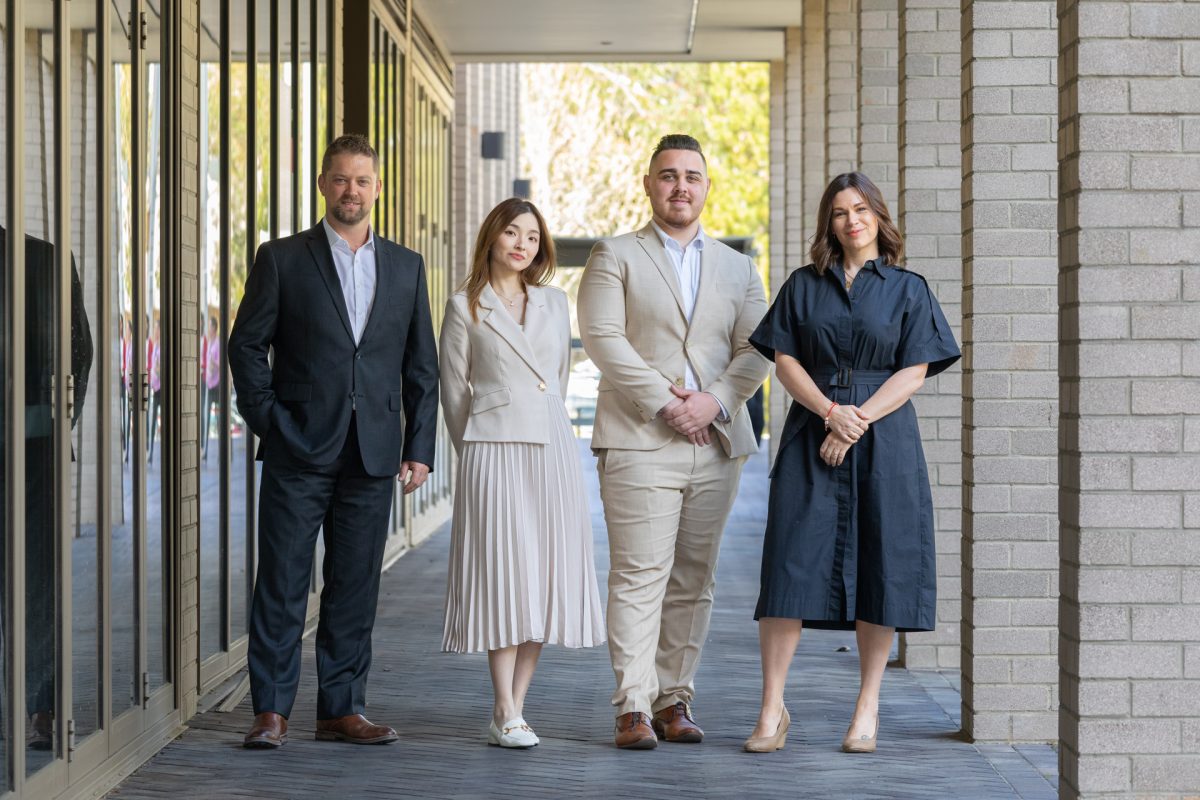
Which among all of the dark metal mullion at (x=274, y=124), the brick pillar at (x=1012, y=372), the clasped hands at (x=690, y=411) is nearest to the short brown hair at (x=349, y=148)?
the clasped hands at (x=690, y=411)

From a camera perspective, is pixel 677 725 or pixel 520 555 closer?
pixel 520 555

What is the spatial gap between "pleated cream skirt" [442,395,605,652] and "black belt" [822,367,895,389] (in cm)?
84

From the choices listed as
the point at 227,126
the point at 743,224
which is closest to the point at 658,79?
the point at 743,224

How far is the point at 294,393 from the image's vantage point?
16.6 feet

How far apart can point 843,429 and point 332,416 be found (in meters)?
1.53

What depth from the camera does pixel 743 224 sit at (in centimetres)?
3978

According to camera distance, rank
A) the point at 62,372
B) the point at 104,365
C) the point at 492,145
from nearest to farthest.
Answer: the point at 62,372 < the point at 104,365 < the point at 492,145

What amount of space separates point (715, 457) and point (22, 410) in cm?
219

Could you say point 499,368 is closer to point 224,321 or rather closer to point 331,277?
point 331,277

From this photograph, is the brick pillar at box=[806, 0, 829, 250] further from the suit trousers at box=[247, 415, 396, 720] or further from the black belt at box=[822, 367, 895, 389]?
the suit trousers at box=[247, 415, 396, 720]

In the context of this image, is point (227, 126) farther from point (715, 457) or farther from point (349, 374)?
point (715, 457)

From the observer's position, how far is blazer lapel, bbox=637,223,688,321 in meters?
5.18

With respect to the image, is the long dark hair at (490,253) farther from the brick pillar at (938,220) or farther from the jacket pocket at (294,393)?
the brick pillar at (938,220)

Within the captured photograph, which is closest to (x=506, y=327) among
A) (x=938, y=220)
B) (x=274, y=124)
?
(x=938, y=220)
